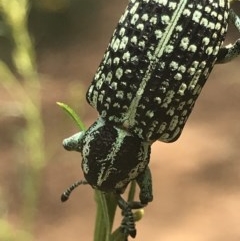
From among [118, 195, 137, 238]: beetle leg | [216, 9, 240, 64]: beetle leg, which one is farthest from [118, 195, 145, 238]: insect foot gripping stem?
[216, 9, 240, 64]: beetle leg

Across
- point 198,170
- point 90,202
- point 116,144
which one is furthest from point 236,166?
point 116,144

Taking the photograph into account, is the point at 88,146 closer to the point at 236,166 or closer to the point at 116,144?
the point at 116,144

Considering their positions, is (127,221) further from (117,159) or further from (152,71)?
(152,71)

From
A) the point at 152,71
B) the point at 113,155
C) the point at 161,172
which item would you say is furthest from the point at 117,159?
the point at 161,172

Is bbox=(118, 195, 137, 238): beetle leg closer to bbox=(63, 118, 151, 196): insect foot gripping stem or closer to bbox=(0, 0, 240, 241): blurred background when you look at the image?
bbox=(63, 118, 151, 196): insect foot gripping stem

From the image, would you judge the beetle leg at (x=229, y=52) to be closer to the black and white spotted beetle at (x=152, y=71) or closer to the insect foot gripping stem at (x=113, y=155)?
the black and white spotted beetle at (x=152, y=71)

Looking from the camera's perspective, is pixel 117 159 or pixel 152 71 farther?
pixel 117 159

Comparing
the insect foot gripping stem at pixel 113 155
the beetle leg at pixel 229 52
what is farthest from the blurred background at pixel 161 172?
the beetle leg at pixel 229 52

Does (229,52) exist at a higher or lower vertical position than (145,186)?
higher
